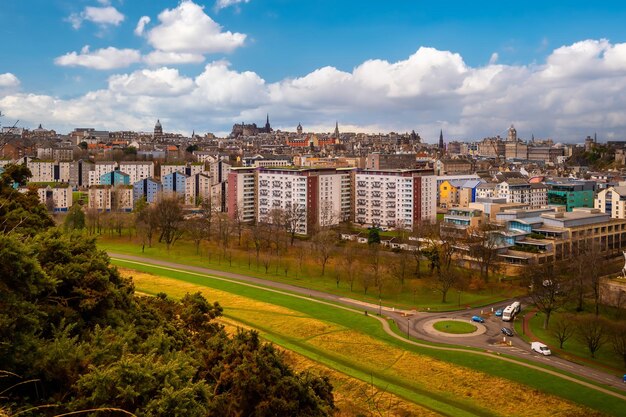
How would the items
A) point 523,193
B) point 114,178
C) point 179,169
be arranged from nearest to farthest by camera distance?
point 523,193 → point 114,178 → point 179,169

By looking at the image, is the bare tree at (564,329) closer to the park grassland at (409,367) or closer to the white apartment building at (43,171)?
the park grassland at (409,367)

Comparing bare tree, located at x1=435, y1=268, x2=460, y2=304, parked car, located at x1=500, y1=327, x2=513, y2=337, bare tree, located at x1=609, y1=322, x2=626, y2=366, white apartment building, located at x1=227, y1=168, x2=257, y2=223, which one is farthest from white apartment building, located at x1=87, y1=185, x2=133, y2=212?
bare tree, located at x1=609, y1=322, x2=626, y2=366

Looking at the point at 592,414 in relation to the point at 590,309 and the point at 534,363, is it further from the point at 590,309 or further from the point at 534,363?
the point at 590,309

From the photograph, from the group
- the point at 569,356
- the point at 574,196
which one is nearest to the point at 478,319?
the point at 569,356

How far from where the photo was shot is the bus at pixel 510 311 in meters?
24.3

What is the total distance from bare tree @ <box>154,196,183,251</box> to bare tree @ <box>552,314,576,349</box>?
2561cm

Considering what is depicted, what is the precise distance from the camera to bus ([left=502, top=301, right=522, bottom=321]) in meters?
24.3

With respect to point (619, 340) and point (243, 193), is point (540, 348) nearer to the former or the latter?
point (619, 340)

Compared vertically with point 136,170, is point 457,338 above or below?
below

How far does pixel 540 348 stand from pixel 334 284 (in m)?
11.9

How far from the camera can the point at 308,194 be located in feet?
155

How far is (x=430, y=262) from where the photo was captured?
33.4m

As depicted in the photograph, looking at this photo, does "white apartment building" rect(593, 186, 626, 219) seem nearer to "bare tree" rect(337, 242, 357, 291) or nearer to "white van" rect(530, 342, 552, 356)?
"bare tree" rect(337, 242, 357, 291)

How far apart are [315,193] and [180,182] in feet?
68.1
